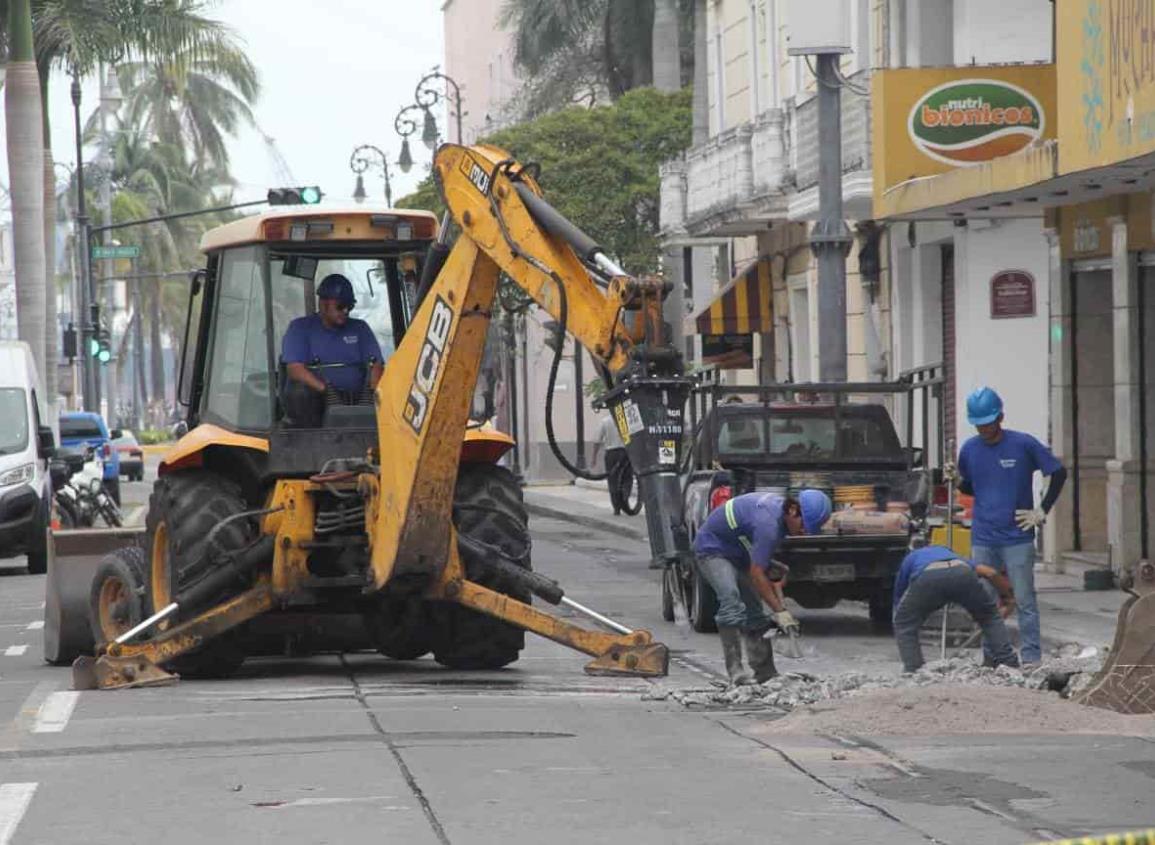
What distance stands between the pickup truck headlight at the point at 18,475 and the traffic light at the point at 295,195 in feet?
55.7

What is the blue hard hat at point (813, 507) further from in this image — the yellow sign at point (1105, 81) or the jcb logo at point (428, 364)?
the yellow sign at point (1105, 81)

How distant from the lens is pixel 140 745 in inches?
452

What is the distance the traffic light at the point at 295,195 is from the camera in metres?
43.8

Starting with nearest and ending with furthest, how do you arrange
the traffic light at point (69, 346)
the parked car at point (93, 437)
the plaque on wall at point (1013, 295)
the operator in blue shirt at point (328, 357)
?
the operator in blue shirt at point (328, 357)
the plaque on wall at point (1013, 295)
the parked car at point (93, 437)
the traffic light at point (69, 346)

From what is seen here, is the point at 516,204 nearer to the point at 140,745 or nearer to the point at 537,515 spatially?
the point at 140,745

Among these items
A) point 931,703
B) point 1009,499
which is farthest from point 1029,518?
point 931,703

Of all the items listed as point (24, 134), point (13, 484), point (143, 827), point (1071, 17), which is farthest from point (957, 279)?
point (143, 827)

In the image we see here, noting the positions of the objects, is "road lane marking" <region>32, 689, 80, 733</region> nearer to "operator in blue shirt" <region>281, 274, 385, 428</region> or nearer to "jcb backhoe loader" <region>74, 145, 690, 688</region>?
"jcb backhoe loader" <region>74, 145, 690, 688</region>

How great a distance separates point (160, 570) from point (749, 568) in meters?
3.66

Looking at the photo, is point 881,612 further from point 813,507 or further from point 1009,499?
point 813,507

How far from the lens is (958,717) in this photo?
12.1 meters

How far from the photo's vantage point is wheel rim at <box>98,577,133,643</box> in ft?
50.6

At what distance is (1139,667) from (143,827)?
559 centimetres

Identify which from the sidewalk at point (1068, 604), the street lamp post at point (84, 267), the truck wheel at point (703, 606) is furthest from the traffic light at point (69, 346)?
the truck wheel at point (703, 606)
